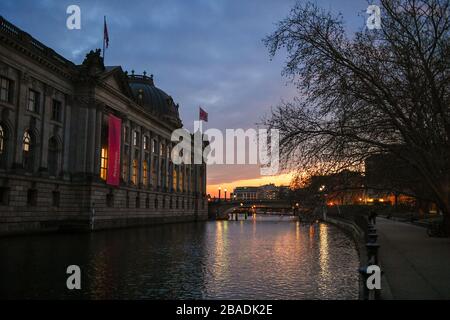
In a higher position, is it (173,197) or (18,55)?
(18,55)

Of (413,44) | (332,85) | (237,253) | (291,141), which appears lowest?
(237,253)

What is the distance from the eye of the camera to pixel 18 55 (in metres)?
40.2

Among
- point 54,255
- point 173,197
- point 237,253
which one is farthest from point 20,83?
point 173,197

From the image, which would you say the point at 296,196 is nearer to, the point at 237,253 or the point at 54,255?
the point at 237,253

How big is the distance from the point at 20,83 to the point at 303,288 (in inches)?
1379

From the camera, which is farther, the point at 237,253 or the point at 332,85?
the point at 237,253

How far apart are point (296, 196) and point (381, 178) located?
21.9 feet

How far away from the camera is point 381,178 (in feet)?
90.0

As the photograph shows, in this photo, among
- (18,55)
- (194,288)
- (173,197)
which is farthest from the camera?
(173,197)

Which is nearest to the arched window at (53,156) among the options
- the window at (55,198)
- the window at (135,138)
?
the window at (55,198)

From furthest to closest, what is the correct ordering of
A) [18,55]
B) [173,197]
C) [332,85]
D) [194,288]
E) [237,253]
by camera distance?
[173,197] → [18,55] → [237,253] → [332,85] → [194,288]

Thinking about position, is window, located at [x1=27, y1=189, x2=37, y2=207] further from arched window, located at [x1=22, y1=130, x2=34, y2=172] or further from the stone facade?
arched window, located at [x1=22, y1=130, x2=34, y2=172]

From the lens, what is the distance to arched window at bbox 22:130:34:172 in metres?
42.3

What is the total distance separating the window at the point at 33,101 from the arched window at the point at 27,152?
2467mm
